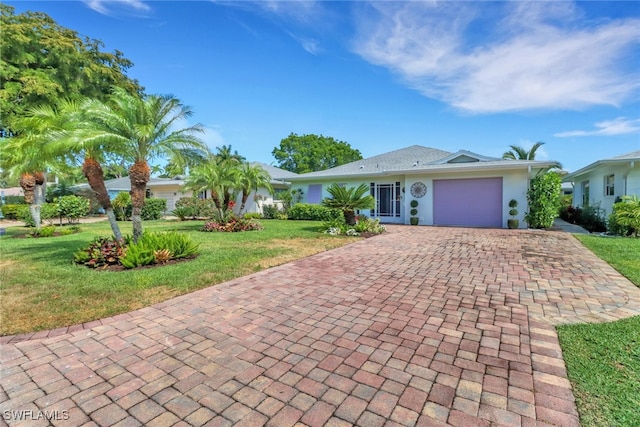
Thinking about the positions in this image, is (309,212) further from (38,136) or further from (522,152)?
(522,152)

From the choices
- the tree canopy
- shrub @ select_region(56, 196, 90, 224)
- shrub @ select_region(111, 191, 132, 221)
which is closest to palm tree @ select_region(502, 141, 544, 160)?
shrub @ select_region(111, 191, 132, 221)

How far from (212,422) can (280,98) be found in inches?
736

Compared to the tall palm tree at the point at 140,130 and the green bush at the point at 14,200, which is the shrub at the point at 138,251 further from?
the green bush at the point at 14,200

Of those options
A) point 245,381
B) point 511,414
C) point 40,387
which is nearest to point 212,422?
point 245,381

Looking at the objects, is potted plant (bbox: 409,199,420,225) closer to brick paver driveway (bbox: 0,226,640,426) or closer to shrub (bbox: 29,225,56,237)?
brick paver driveway (bbox: 0,226,640,426)

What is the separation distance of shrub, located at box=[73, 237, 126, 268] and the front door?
14043 millimetres

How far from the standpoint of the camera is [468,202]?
15.4 meters

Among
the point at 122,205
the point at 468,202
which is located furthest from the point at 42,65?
the point at 468,202

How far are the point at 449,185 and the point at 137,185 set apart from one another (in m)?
14.3

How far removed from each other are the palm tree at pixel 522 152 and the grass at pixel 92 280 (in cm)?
2165

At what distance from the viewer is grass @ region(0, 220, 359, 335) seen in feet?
14.0

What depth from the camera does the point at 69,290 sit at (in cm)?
526

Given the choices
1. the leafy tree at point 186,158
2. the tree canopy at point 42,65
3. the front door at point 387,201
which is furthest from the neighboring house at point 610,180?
the tree canopy at point 42,65

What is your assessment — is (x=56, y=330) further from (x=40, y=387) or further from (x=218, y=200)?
(x=218, y=200)
